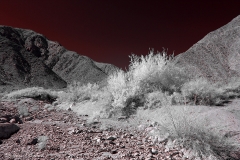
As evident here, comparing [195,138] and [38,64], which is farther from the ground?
[38,64]

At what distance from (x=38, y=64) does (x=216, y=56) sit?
1193 inches

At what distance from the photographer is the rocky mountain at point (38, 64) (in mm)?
26766

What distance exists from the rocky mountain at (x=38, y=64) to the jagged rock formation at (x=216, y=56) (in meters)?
7.69

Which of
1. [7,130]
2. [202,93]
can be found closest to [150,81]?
[202,93]

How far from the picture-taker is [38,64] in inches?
1297

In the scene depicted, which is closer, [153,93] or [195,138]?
[195,138]

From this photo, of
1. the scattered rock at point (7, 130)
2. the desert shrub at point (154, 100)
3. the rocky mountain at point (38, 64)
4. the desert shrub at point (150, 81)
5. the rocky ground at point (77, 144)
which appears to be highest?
the rocky mountain at point (38, 64)

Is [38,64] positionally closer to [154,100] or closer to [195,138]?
[154,100]

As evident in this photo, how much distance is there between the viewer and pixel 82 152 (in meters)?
3.54

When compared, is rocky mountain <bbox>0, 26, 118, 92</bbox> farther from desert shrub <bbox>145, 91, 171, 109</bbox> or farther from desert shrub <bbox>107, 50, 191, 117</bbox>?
desert shrub <bbox>145, 91, 171, 109</bbox>

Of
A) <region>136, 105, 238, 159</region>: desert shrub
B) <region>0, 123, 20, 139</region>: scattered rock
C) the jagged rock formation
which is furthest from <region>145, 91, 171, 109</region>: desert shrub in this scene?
<region>0, 123, 20, 139</region>: scattered rock

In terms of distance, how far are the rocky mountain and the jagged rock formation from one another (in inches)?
303

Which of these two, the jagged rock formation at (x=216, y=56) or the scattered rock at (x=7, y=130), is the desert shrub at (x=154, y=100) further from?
the scattered rock at (x=7, y=130)

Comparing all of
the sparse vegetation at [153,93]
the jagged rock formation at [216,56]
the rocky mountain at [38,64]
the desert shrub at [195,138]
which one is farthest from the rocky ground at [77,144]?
the rocky mountain at [38,64]
